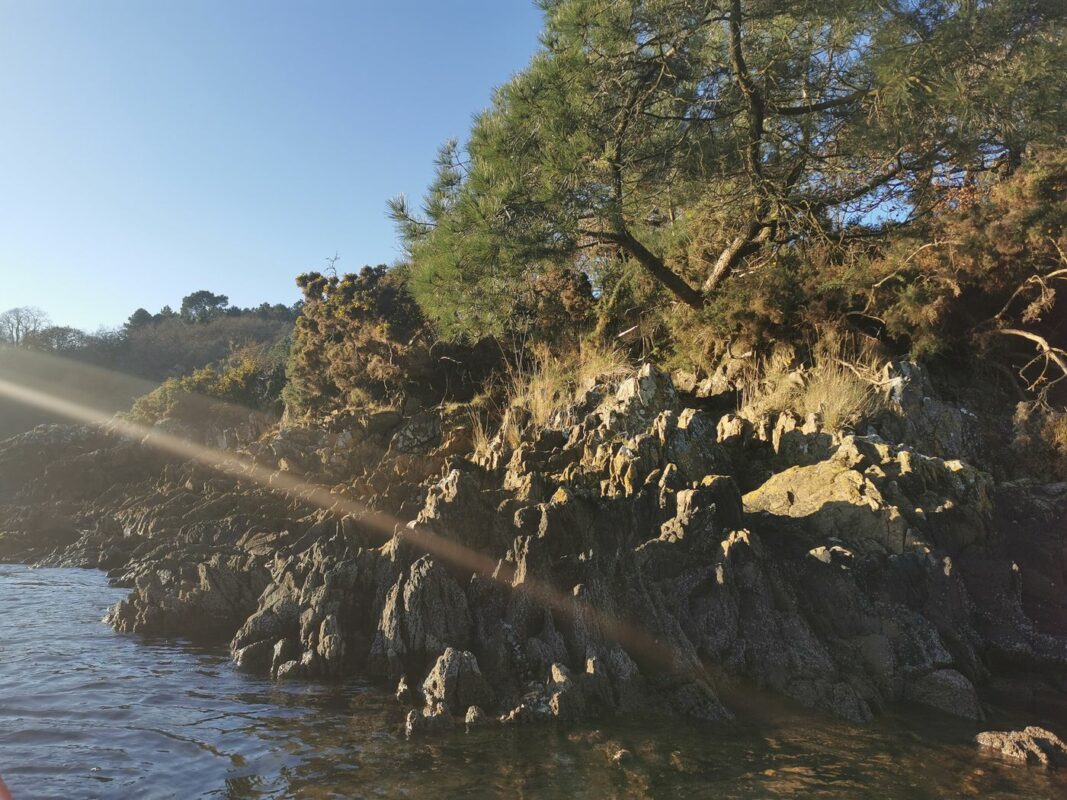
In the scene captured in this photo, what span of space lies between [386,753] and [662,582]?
2.95m

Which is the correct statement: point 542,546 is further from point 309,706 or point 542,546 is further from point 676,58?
point 676,58

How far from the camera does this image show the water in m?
4.77

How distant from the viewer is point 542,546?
705 cm

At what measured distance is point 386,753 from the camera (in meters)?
5.26

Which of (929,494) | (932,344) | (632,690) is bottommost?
(632,690)

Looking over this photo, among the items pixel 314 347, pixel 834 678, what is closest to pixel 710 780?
pixel 834 678

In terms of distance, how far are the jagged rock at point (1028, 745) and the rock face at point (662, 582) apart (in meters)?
0.66

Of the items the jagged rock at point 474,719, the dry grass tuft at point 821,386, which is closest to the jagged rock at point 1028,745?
the jagged rock at point 474,719

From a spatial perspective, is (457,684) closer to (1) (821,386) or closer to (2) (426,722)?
(2) (426,722)

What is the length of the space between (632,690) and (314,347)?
51.0 feet

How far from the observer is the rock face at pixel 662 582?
628cm

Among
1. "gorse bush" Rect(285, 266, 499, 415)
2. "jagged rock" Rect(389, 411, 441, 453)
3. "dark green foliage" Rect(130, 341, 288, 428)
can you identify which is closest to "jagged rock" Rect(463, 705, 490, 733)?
"jagged rock" Rect(389, 411, 441, 453)

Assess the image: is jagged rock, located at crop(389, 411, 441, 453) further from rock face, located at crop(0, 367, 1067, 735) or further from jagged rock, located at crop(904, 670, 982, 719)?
jagged rock, located at crop(904, 670, 982, 719)

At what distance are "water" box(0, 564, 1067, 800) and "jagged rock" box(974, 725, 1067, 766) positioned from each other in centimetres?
13
